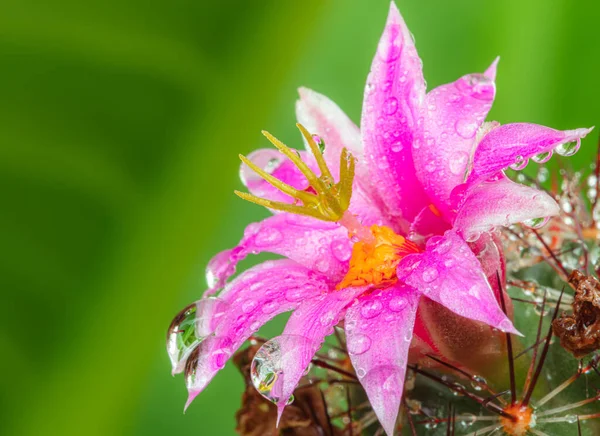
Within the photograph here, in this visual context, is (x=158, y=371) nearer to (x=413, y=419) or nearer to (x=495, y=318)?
(x=413, y=419)

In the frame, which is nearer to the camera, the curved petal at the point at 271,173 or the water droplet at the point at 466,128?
the water droplet at the point at 466,128

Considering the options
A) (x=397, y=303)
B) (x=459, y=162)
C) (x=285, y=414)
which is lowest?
(x=285, y=414)

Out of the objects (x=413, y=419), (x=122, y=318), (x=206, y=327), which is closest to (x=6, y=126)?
(x=122, y=318)

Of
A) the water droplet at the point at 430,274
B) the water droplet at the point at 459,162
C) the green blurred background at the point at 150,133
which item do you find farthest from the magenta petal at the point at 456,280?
the green blurred background at the point at 150,133

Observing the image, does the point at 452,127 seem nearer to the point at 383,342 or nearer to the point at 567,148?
the point at 567,148

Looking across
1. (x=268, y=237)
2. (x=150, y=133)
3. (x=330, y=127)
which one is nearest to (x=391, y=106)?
(x=330, y=127)

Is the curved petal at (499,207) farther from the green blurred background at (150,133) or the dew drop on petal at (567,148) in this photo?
the green blurred background at (150,133)

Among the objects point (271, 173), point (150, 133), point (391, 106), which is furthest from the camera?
point (150, 133)

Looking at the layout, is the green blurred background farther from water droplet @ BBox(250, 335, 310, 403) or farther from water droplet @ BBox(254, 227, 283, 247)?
water droplet @ BBox(250, 335, 310, 403)
